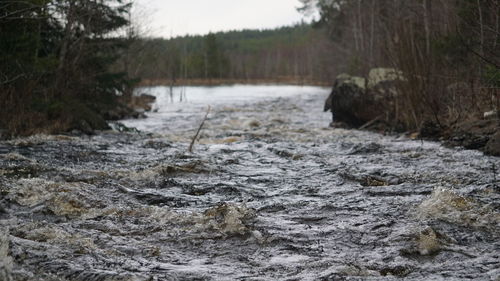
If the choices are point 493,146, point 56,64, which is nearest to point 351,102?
point 493,146

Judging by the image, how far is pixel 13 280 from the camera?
3.59 m

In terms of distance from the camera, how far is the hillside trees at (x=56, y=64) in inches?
454

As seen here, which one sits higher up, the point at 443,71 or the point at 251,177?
the point at 443,71

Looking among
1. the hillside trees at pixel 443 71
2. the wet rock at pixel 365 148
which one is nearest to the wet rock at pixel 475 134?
the hillside trees at pixel 443 71

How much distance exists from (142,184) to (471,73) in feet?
28.7

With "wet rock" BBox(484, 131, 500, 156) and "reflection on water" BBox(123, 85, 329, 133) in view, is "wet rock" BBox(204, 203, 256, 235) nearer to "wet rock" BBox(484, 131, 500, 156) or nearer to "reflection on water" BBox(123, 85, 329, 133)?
"wet rock" BBox(484, 131, 500, 156)

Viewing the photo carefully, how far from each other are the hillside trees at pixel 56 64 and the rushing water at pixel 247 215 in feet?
6.85

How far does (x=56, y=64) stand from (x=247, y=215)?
9406 millimetres

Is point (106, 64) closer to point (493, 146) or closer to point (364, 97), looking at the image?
point (364, 97)

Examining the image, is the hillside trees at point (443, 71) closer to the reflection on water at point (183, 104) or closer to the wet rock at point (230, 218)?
the wet rock at point (230, 218)

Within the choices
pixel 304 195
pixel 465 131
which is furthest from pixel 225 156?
pixel 465 131

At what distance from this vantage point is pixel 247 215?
5.71 meters

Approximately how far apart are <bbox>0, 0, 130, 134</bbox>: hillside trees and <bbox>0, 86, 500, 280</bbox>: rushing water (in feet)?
6.85

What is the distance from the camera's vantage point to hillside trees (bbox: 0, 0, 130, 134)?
11539 mm
